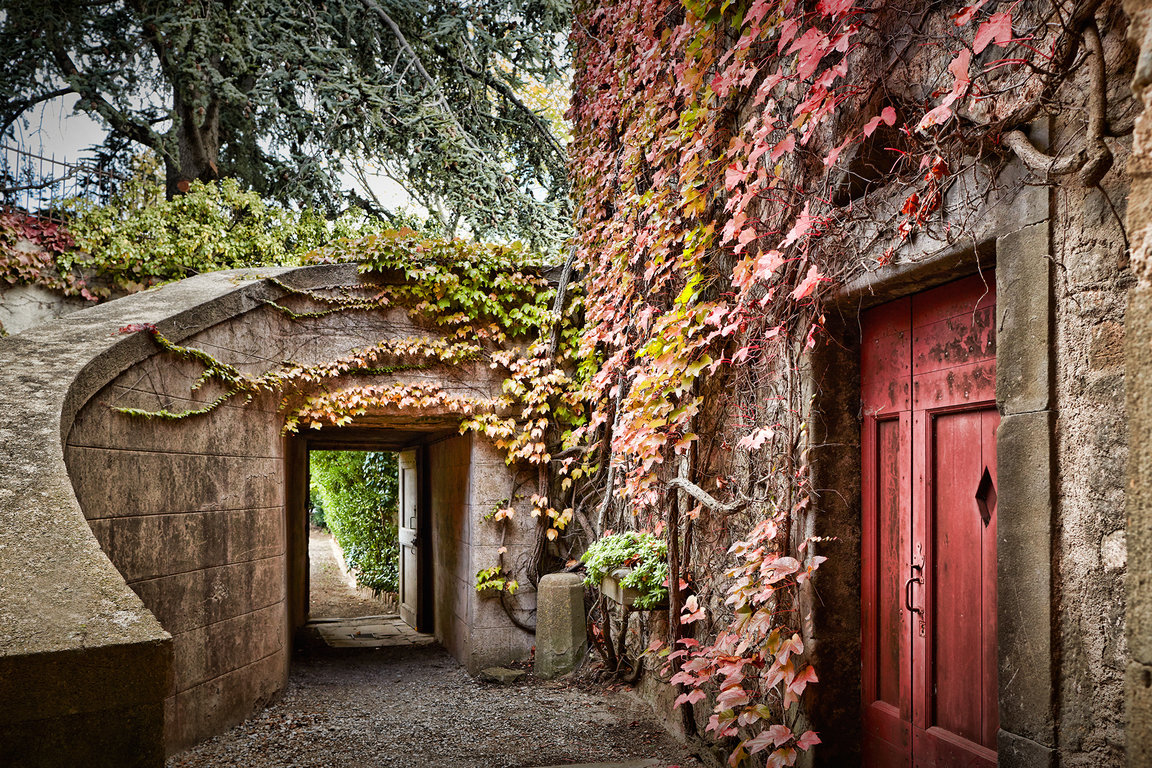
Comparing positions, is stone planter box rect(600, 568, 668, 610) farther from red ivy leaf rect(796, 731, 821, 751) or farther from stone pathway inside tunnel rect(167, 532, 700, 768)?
red ivy leaf rect(796, 731, 821, 751)

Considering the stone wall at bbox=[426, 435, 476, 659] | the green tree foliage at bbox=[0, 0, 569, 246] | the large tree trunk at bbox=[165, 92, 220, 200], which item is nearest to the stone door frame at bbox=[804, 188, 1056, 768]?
the stone wall at bbox=[426, 435, 476, 659]

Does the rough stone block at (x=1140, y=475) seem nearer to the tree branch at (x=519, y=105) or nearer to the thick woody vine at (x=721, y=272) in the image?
the thick woody vine at (x=721, y=272)

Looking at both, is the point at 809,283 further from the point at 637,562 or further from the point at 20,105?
the point at 20,105

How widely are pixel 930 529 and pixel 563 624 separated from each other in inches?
137

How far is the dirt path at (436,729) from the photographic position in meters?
4.05

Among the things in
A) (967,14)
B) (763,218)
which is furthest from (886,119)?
(763,218)

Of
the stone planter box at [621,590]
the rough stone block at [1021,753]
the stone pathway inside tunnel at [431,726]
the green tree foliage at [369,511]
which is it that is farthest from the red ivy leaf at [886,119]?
the green tree foliage at [369,511]

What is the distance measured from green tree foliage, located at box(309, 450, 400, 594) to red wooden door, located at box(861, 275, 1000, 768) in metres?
8.04

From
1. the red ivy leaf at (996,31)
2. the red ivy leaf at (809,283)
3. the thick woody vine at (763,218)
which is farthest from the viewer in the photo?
the red ivy leaf at (809,283)

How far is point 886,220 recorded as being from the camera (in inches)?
Answer: 106

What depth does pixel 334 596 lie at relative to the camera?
36.0 feet

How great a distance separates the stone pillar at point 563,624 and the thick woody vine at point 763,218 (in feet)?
2.72

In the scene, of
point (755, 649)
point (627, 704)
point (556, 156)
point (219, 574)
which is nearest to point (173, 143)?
point (556, 156)

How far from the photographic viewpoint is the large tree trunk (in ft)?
27.5
